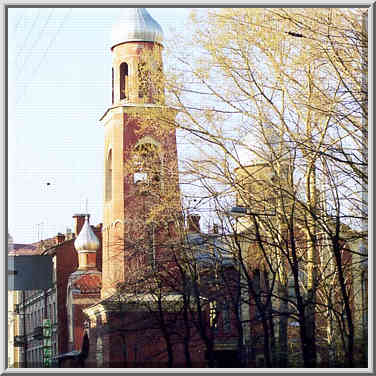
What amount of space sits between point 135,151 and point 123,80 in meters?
1.58

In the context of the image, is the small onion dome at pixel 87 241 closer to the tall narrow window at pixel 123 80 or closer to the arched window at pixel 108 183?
the tall narrow window at pixel 123 80

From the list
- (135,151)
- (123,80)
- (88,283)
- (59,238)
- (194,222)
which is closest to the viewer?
(194,222)

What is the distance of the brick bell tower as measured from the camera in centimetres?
1895

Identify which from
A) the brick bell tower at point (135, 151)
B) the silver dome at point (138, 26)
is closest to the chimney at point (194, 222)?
the brick bell tower at point (135, 151)

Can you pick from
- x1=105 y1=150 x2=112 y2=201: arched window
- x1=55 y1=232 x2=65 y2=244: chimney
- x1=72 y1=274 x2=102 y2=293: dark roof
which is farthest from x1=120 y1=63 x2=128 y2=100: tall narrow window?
x1=72 y1=274 x2=102 y2=293: dark roof

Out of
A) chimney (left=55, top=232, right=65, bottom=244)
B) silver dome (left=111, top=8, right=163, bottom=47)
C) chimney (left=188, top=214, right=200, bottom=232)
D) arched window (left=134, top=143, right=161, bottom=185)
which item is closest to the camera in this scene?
chimney (left=188, top=214, right=200, bottom=232)

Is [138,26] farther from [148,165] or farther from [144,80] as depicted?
[148,165]

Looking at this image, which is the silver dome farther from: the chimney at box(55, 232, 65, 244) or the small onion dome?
the small onion dome

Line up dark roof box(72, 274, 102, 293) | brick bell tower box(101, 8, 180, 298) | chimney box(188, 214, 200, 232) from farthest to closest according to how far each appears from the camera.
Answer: dark roof box(72, 274, 102, 293), brick bell tower box(101, 8, 180, 298), chimney box(188, 214, 200, 232)

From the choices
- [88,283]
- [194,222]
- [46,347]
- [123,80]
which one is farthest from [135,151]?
[46,347]

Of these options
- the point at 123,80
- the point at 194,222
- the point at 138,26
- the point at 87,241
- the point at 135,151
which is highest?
the point at 138,26

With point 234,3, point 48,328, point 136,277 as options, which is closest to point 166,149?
point 136,277

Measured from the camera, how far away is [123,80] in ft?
77.4

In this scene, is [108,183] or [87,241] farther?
[87,241]
